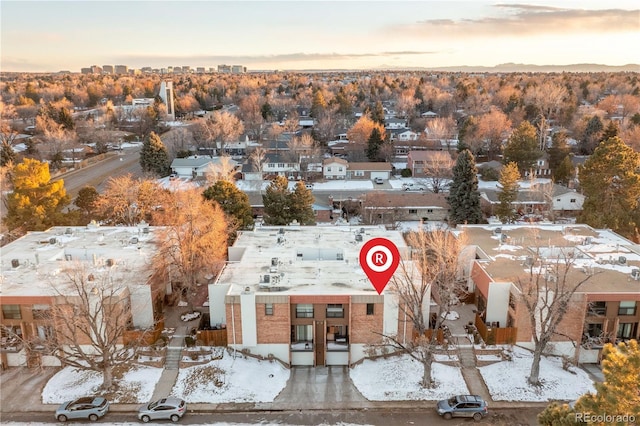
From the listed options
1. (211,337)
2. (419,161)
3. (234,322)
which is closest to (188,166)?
(419,161)

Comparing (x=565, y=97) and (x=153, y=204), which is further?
(x=565, y=97)

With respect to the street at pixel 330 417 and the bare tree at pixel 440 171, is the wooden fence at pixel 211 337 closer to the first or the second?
the street at pixel 330 417

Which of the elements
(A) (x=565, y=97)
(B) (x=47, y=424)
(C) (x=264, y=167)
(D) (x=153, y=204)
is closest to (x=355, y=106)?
(A) (x=565, y=97)

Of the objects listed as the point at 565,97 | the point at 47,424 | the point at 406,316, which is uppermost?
the point at 565,97

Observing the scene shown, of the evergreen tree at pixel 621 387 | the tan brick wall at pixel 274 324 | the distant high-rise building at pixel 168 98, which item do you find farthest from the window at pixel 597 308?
the distant high-rise building at pixel 168 98

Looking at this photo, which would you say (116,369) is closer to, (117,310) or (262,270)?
(117,310)

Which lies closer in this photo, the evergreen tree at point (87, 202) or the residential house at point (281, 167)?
the evergreen tree at point (87, 202)

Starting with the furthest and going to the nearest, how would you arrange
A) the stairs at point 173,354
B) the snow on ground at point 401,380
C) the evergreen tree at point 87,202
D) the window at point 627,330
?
the evergreen tree at point 87,202 < the window at point 627,330 < the stairs at point 173,354 < the snow on ground at point 401,380
